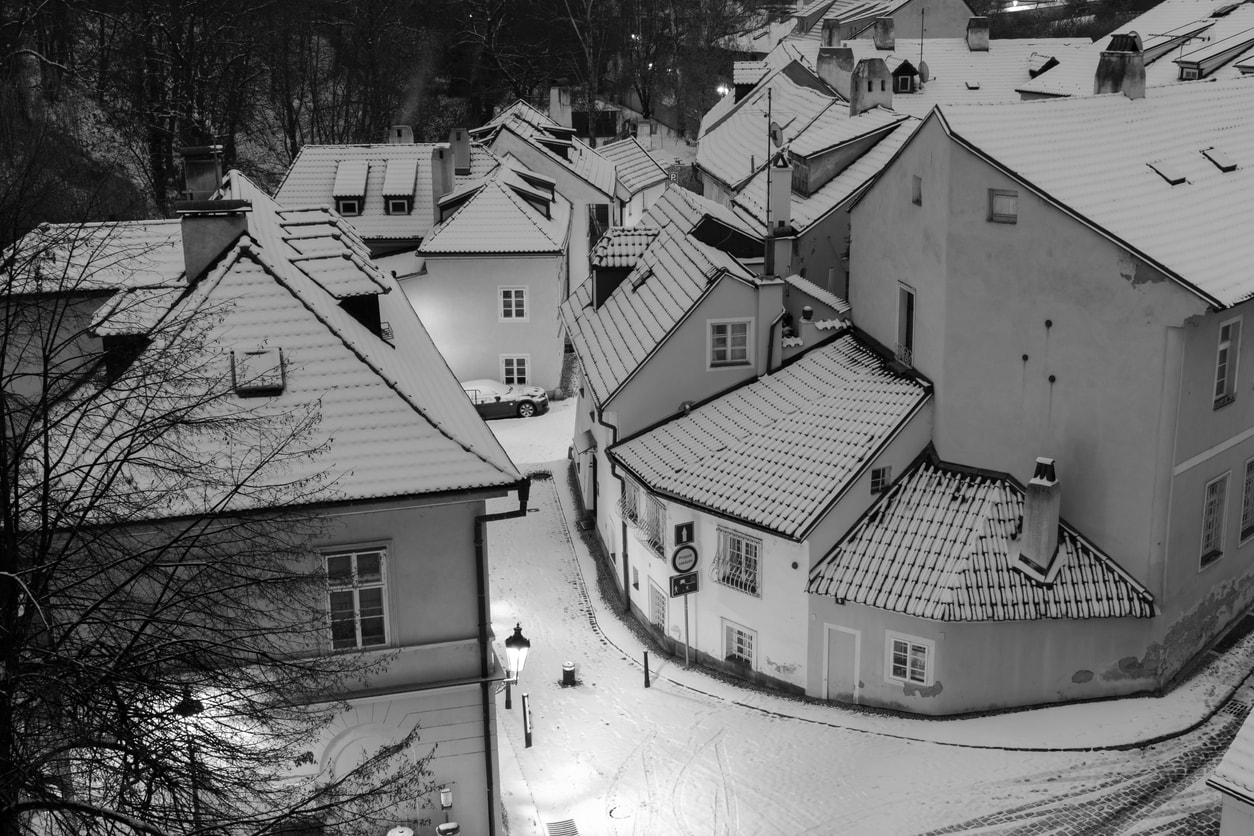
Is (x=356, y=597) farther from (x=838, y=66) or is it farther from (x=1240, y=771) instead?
(x=838, y=66)

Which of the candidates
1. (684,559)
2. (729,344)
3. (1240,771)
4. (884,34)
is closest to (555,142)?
(884,34)

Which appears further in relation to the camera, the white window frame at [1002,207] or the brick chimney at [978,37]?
the brick chimney at [978,37]

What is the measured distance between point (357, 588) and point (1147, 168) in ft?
65.3

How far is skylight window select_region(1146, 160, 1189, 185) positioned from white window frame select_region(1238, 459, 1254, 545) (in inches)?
251

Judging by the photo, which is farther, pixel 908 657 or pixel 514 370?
pixel 514 370

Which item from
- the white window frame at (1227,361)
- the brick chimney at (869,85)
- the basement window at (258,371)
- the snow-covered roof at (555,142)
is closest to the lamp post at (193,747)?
the basement window at (258,371)

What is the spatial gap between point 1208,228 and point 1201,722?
403 inches

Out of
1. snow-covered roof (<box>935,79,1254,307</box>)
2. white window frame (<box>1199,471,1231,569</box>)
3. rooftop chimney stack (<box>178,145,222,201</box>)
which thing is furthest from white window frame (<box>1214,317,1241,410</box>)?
rooftop chimney stack (<box>178,145,222,201</box>)

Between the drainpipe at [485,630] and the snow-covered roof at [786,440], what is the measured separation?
888 centimetres

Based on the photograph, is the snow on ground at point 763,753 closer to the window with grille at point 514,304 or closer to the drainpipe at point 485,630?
the drainpipe at point 485,630

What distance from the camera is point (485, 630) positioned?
2252 centimetres

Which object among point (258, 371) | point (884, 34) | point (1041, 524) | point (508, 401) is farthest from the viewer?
point (884, 34)

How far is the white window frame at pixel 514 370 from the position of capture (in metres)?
52.6

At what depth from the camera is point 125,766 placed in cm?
1462
